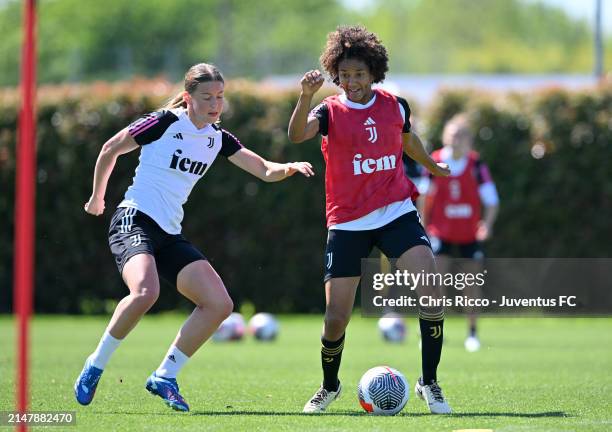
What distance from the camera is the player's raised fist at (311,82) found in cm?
801

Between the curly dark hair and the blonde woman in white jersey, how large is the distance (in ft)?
2.58

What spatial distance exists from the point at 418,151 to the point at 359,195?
747 mm

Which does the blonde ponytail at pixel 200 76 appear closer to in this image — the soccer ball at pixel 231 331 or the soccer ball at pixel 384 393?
the soccer ball at pixel 384 393

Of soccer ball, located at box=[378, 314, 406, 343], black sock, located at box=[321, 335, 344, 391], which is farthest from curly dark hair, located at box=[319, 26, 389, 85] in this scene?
soccer ball, located at box=[378, 314, 406, 343]

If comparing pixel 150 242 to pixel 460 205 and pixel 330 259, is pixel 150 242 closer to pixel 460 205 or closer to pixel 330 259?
pixel 330 259

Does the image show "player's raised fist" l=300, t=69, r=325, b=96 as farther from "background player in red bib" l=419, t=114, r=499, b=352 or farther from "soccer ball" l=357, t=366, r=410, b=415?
"background player in red bib" l=419, t=114, r=499, b=352

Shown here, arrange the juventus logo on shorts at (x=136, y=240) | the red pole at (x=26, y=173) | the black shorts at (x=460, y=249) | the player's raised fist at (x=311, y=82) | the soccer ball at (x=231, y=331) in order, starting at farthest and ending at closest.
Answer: the soccer ball at (x=231, y=331) → the black shorts at (x=460, y=249) → the juventus logo on shorts at (x=136, y=240) → the player's raised fist at (x=311, y=82) → the red pole at (x=26, y=173)

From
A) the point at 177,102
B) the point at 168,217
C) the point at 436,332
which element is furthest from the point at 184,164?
the point at 436,332

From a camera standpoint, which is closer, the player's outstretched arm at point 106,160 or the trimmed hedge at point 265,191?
the player's outstretched arm at point 106,160

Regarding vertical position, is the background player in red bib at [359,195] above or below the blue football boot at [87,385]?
above

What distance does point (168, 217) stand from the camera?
8.59 meters

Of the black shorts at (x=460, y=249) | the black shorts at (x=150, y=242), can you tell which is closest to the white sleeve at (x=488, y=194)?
the black shorts at (x=460, y=249)

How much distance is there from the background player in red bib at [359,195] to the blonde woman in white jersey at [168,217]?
12.4 inches

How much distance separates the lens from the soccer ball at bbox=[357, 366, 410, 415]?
27.0 ft
